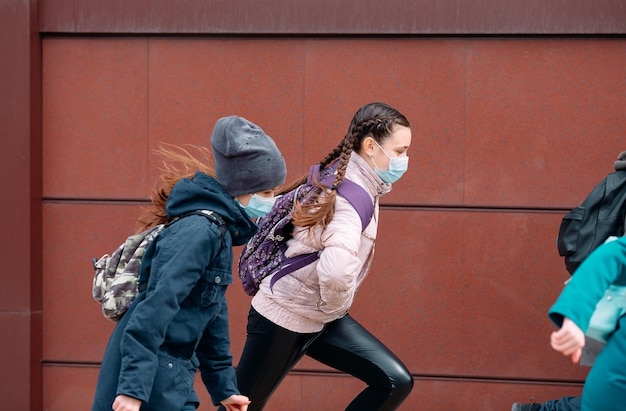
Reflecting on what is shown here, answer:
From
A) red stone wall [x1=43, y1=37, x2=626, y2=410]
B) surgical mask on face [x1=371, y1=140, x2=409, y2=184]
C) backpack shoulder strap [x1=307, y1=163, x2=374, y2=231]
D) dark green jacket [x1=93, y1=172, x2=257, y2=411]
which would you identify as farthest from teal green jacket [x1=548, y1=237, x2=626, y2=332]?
red stone wall [x1=43, y1=37, x2=626, y2=410]

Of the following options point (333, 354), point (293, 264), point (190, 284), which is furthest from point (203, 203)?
point (333, 354)

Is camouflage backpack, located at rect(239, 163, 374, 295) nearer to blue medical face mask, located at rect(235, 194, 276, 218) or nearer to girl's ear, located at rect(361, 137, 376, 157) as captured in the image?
girl's ear, located at rect(361, 137, 376, 157)

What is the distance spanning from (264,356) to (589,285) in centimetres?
189

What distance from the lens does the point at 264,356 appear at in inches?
179

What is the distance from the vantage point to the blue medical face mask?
3949mm

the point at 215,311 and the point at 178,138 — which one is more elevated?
the point at 178,138

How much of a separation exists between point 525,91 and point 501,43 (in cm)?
31

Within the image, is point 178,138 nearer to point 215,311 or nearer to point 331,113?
point 331,113

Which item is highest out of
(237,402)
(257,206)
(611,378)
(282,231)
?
(257,206)

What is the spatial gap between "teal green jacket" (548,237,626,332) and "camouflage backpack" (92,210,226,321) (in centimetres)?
124

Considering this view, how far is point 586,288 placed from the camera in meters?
3.02

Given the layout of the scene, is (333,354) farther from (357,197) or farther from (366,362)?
(357,197)

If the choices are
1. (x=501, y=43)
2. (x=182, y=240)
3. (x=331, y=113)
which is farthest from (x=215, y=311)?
(x=501, y=43)

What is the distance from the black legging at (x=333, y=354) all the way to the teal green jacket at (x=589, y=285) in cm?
162
